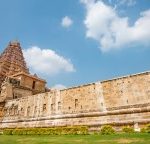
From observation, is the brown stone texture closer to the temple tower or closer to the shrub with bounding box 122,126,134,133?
the temple tower

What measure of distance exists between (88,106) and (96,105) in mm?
1050

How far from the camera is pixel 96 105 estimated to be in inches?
963

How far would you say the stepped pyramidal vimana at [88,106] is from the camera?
21141mm

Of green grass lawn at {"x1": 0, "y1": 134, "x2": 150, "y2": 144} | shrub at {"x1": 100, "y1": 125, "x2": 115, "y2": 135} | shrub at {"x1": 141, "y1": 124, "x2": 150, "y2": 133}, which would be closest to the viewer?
green grass lawn at {"x1": 0, "y1": 134, "x2": 150, "y2": 144}

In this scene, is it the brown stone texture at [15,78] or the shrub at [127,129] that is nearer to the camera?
the shrub at [127,129]

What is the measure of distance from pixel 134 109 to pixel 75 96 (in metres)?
7.76

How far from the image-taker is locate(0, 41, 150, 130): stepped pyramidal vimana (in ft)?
69.4

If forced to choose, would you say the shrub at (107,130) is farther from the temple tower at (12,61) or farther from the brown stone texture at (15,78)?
the temple tower at (12,61)

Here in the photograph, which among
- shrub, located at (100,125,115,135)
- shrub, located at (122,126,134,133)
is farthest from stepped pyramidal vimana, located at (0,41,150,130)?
shrub, located at (100,125,115,135)

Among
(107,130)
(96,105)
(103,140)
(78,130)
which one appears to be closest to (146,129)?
→ (107,130)

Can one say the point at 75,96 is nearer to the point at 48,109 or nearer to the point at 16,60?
the point at 48,109

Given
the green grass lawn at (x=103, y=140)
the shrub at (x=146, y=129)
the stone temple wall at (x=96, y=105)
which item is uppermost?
the stone temple wall at (x=96, y=105)

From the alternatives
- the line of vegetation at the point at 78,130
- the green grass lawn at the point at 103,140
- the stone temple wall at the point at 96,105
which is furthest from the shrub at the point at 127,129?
the green grass lawn at the point at 103,140

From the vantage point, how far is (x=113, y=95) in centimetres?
Answer: 2322
